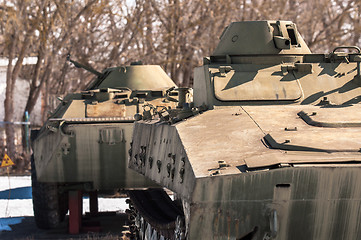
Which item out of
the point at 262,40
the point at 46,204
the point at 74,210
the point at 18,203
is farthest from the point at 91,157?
the point at 18,203

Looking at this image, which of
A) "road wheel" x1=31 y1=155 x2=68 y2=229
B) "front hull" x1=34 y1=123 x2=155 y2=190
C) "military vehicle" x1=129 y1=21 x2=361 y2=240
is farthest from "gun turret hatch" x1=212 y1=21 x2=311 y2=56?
"road wheel" x1=31 y1=155 x2=68 y2=229

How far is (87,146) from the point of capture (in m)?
11.9

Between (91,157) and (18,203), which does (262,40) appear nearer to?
(91,157)

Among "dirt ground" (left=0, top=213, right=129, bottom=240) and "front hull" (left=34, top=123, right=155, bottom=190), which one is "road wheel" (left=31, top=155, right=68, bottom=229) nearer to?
"dirt ground" (left=0, top=213, right=129, bottom=240)

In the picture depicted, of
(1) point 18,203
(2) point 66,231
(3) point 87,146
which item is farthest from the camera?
(1) point 18,203

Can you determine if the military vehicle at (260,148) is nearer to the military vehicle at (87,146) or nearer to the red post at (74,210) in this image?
the military vehicle at (87,146)

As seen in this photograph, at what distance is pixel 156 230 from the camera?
7781 millimetres

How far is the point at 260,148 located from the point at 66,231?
728 cm

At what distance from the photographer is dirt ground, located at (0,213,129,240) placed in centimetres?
1216

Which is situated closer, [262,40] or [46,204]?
[262,40]

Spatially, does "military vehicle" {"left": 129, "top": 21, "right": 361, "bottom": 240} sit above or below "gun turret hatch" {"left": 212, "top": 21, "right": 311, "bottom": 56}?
below

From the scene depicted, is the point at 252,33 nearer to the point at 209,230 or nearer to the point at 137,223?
the point at 137,223

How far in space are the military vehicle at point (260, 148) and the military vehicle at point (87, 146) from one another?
2151mm

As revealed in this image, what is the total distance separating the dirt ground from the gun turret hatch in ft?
11.3
